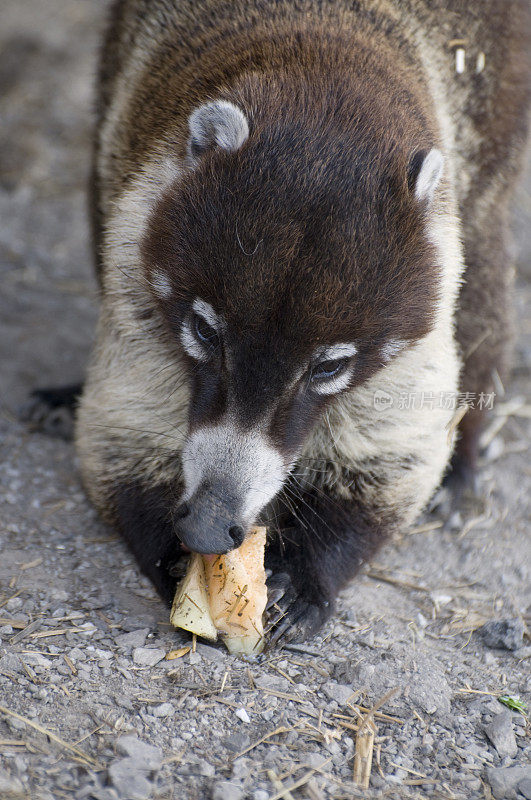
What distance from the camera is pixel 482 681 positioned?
347cm

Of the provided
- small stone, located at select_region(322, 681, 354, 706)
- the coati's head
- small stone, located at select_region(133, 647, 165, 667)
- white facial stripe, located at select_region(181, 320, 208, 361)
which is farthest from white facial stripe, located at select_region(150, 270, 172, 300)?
small stone, located at select_region(322, 681, 354, 706)

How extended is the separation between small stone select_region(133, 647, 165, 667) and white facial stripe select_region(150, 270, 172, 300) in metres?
1.35

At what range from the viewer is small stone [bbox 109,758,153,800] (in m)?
2.62

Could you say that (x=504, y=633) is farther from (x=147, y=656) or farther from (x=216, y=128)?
(x=216, y=128)

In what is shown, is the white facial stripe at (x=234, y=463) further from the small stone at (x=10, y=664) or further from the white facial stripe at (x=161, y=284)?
the small stone at (x=10, y=664)

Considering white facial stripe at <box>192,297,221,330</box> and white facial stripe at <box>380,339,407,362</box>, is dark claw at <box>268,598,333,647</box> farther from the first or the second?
white facial stripe at <box>192,297,221,330</box>

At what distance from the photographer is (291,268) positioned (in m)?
2.99

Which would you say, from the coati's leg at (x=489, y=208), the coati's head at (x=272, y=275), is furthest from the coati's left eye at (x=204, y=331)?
the coati's leg at (x=489, y=208)

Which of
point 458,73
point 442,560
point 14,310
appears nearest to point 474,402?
point 442,560

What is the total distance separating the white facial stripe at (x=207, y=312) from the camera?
3.12m

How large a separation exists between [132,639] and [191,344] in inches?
45.1

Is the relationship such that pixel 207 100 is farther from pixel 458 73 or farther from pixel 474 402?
pixel 474 402

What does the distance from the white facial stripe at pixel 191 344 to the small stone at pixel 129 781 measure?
1433 millimetres

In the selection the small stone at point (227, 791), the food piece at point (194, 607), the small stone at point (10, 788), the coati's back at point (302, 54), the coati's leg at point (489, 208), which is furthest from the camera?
the coati's leg at point (489, 208)
